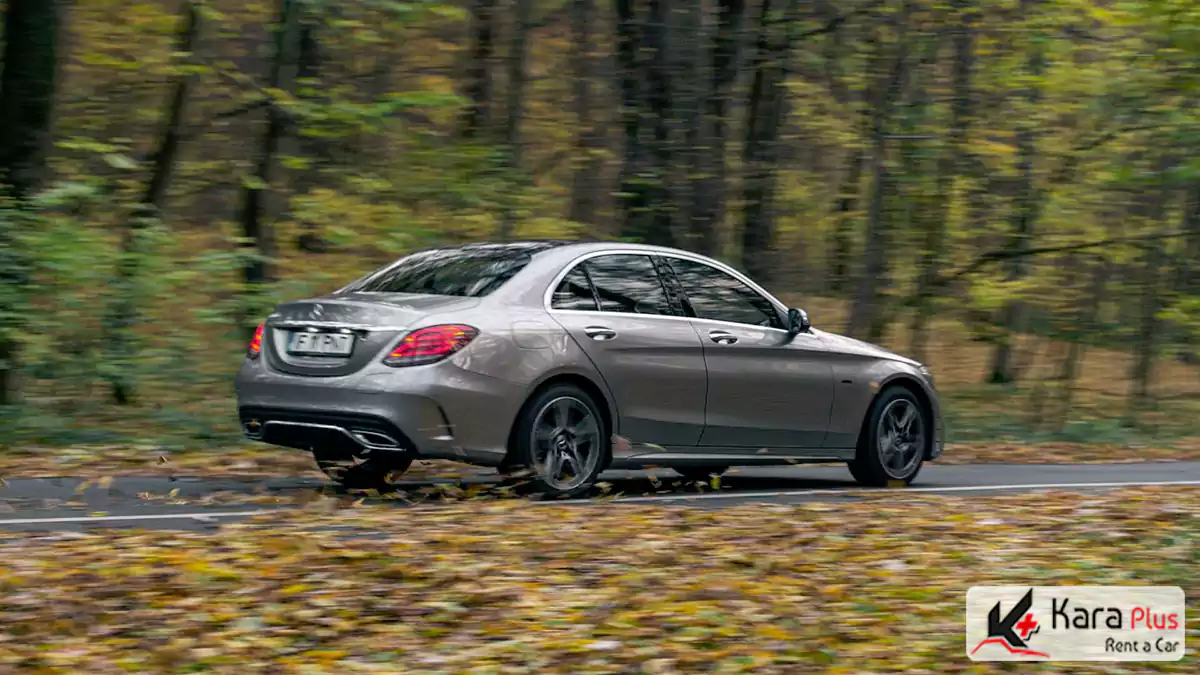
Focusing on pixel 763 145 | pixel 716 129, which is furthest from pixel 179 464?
pixel 763 145

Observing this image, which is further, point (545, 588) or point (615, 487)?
point (615, 487)

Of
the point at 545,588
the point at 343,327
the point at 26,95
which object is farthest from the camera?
the point at 26,95

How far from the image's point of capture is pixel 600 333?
31.9 feet

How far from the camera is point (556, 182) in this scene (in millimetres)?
16984

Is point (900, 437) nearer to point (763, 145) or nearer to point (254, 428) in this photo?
point (254, 428)

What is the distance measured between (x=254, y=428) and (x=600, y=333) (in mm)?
2113

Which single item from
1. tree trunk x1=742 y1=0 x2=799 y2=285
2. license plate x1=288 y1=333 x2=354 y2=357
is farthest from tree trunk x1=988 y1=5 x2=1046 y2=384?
license plate x1=288 y1=333 x2=354 y2=357

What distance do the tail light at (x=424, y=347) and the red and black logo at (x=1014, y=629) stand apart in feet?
12.5

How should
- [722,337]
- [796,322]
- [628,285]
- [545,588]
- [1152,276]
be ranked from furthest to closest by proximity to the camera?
[1152,276]
[796,322]
[722,337]
[628,285]
[545,588]

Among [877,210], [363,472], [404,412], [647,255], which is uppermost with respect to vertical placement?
[877,210]

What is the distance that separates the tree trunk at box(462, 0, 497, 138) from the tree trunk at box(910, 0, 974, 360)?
537 centimetres

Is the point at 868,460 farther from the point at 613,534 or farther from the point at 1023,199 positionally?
the point at 1023,199

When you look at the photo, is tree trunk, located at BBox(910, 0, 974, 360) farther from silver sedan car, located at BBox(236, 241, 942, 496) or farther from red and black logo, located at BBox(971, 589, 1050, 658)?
red and black logo, located at BBox(971, 589, 1050, 658)

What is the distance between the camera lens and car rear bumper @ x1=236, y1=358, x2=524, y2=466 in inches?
350
